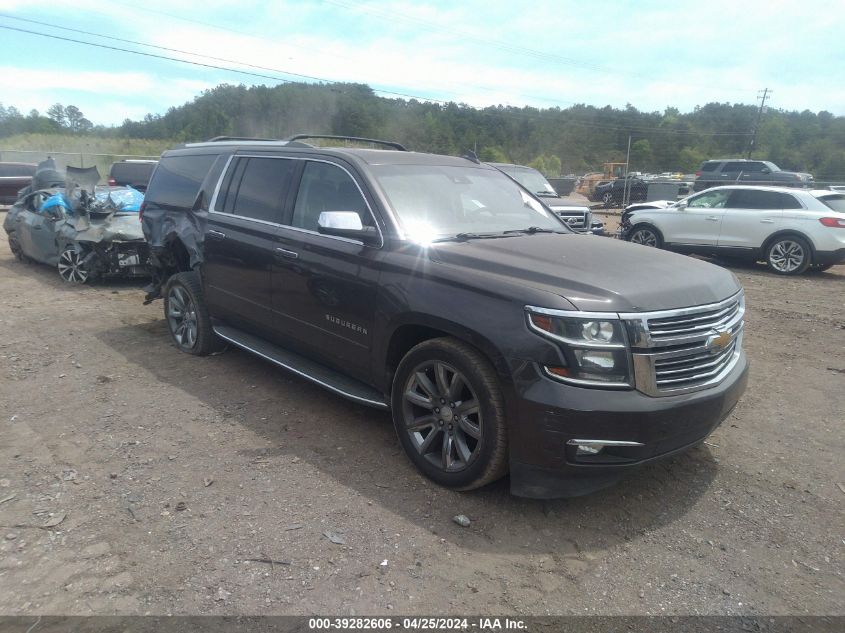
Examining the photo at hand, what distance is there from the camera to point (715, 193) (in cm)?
1305

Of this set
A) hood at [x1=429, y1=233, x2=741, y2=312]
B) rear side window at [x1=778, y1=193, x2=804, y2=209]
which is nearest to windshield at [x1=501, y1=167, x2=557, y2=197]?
rear side window at [x1=778, y1=193, x2=804, y2=209]

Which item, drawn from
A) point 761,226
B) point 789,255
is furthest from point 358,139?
point 789,255

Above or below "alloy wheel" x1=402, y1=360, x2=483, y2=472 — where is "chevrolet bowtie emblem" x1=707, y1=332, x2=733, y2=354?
above

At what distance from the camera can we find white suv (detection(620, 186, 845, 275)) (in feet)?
37.9

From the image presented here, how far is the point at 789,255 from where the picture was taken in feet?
39.1

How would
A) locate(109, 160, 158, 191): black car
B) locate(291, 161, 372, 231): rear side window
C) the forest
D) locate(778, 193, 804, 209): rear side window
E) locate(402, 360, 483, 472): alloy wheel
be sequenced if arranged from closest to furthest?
locate(402, 360, 483, 472): alloy wheel
locate(291, 161, 372, 231): rear side window
locate(778, 193, 804, 209): rear side window
locate(109, 160, 158, 191): black car
the forest

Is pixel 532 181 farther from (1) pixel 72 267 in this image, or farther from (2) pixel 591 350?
(2) pixel 591 350

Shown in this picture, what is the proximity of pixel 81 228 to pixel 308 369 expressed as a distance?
6.81 metres

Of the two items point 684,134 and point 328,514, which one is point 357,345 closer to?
point 328,514

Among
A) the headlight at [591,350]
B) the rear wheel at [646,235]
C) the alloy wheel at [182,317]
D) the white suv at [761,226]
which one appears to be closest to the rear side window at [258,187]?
the alloy wheel at [182,317]

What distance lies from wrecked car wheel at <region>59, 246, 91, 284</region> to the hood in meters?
7.71

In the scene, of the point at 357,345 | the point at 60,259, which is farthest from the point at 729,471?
the point at 60,259

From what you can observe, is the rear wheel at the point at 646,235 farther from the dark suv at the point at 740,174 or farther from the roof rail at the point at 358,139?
the dark suv at the point at 740,174

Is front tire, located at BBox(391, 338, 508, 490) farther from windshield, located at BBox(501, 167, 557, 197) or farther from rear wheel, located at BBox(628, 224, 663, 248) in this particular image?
rear wheel, located at BBox(628, 224, 663, 248)
